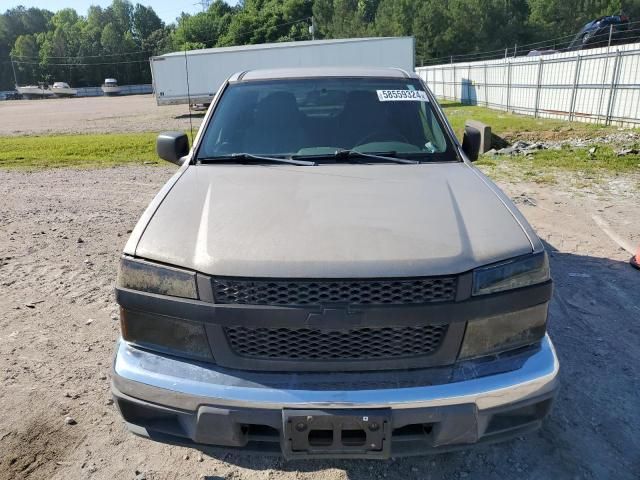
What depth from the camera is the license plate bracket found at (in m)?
1.91

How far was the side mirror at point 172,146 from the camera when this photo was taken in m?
3.63

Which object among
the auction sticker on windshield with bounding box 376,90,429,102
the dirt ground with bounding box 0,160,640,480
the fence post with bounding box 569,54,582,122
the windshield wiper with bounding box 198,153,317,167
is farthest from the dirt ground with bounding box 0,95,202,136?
the windshield wiper with bounding box 198,153,317,167

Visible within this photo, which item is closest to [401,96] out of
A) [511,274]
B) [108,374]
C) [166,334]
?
[511,274]

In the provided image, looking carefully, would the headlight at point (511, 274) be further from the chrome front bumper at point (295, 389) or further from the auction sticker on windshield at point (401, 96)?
the auction sticker on windshield at point (401, 96)

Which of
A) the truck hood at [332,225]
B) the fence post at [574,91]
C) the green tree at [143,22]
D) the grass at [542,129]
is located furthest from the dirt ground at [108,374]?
the green tree at [143,22]

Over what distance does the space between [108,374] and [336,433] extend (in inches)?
74.3

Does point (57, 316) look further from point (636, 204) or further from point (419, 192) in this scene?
point (636, 204)

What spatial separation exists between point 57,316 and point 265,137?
7.38ft

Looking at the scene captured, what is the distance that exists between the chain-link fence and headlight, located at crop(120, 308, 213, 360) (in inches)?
588

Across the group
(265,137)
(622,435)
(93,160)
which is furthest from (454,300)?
(93,160)

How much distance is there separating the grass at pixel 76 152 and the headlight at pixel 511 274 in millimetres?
10364

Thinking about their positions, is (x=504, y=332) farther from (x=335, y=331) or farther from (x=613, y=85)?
(x=613, y=85)

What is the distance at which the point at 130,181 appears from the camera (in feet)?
29.8

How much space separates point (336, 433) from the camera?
1.94 meters
